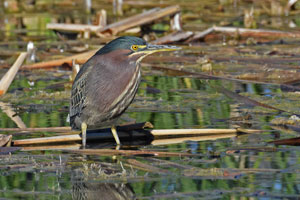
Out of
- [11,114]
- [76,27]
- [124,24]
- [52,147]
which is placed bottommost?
[11,114]

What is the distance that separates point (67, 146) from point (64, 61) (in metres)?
4.61

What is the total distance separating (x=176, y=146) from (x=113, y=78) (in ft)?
2.75

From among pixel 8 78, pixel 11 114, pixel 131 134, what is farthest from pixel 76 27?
pixel 131 134

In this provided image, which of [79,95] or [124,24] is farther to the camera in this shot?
[124,24]

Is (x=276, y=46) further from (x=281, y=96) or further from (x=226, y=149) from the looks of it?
(x=226, y=149)

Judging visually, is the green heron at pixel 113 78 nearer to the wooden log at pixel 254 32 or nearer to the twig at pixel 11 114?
the twig at pixel 11 114

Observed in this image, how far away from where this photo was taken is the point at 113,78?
6.10 metres

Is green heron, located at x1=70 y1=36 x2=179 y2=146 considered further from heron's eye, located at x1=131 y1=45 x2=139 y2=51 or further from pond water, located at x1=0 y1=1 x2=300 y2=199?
pond water, located at x1=0 y1=1 x2=300 y2=199

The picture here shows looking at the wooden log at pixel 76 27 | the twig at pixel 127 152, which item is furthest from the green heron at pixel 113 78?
the wooden log at pixel 76 27

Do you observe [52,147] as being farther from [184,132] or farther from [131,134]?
[184,132]

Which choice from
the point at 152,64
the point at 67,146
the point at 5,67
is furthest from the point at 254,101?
the point at 5,67

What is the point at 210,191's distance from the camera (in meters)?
4.47

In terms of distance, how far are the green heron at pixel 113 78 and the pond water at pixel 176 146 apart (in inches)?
14.8

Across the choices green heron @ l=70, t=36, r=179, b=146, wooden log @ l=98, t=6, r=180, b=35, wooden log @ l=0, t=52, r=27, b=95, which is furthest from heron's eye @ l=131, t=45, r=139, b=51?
wooden log @ l=98, t=6, r=180, b=35
